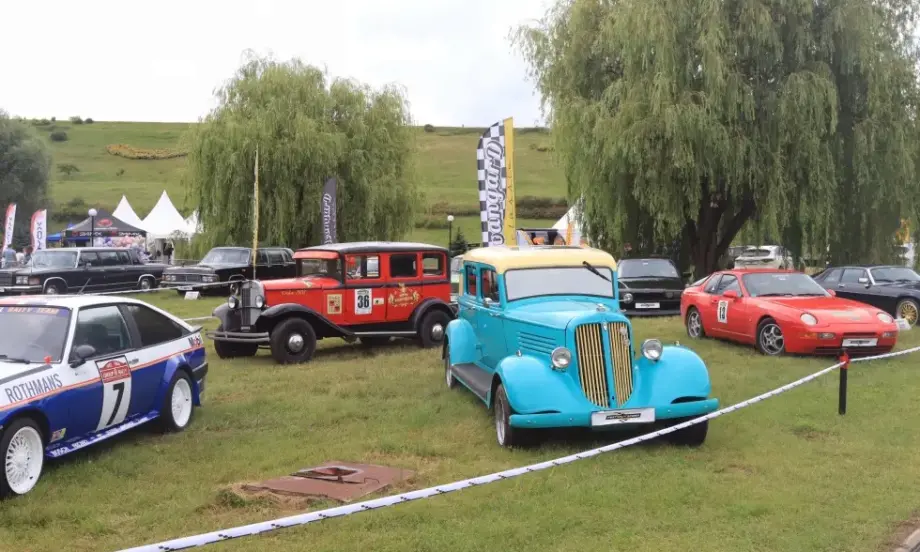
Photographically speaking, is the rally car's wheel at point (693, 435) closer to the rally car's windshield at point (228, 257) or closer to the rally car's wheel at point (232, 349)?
the rally car's wheel at point (232, 349)

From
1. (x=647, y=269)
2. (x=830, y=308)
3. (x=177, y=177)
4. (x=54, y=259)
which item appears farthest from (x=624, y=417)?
(x=177, y=177)

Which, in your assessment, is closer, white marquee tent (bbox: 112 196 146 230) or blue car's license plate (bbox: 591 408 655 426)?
blue car's license plate (bbox: 591 408 655 426)

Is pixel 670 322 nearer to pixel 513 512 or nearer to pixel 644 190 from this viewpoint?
pixel 644 190

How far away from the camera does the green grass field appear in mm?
4891

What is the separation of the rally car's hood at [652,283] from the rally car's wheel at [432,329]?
645 cm

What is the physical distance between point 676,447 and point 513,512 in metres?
2.36

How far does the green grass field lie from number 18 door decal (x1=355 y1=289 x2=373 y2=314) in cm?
329

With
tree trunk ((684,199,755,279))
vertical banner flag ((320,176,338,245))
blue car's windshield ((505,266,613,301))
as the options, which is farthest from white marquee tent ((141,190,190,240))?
blue car's windshield ((505,266,613,301))

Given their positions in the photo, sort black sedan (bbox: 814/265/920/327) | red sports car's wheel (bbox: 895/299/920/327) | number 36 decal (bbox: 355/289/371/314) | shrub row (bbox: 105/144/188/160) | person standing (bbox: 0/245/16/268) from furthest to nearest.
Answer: shrub row (bbox: 105/144/188/160) → person standing (bbox: 0/245/16/268) → black sedan (bbox: 814/265/920/327) → red sports car's wheel (bbox: 895/299/920/327) → number 36 decal (bbox: 355/289/371/314)

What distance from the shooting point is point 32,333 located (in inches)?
255

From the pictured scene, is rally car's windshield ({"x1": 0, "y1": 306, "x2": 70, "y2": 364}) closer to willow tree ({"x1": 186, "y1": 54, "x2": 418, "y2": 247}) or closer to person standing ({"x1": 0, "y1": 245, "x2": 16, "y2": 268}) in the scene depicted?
willow tree ({"x1": 186, "y1": 54, "x2": 418, "y2": 247})

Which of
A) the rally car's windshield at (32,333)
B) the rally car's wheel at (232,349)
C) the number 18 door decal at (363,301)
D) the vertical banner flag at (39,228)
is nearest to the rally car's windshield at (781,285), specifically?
the number 18 door decal at (363,301)

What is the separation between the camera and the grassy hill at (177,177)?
60.7m

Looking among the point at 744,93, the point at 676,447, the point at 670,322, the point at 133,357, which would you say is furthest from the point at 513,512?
the point at 744,93
